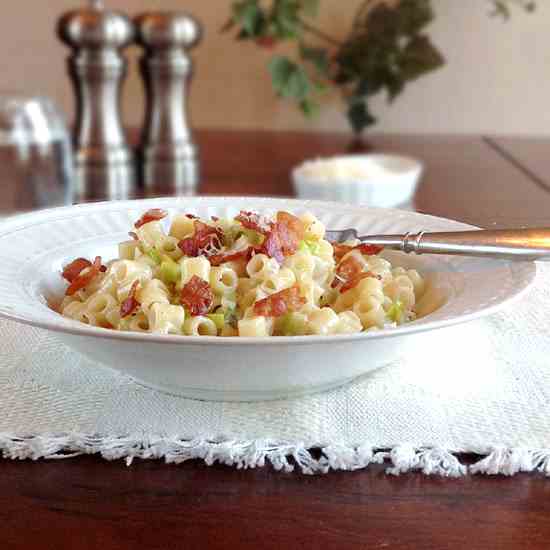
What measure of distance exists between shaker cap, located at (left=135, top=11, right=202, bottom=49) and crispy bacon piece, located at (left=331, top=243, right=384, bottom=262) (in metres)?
1.06

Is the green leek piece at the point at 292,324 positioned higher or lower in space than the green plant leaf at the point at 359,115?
higher

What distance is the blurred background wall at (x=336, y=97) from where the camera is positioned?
2.36 m

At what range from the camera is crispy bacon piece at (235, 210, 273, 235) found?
749mm

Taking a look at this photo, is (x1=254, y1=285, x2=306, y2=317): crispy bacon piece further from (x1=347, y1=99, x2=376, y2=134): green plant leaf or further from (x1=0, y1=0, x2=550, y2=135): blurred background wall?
(x1=0, y1=0, x2=550, y2=135): blurred background wall

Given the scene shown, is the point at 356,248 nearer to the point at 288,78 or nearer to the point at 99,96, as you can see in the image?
the point at 99,96

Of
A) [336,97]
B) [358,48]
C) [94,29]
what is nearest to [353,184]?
[94,29]

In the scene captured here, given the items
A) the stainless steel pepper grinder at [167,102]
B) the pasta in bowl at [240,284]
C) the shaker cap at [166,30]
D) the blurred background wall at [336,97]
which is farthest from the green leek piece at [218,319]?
the blurred background wall at [336,97]

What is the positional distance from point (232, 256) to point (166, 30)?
1.13 metres

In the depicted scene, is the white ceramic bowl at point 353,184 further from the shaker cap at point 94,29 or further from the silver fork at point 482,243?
the silver fork at point 482,243

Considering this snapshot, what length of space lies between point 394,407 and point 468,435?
0.07 m

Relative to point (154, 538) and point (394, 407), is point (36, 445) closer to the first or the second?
point (154, 538)

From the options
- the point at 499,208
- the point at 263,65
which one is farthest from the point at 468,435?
the point at 263,65

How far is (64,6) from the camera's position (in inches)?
94.4

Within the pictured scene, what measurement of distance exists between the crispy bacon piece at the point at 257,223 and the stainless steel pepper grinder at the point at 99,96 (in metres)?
1.00
